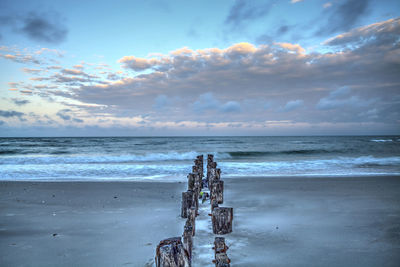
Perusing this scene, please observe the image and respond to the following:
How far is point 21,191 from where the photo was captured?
28.8 ft

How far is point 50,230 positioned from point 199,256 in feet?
11.0

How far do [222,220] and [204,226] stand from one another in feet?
2.41

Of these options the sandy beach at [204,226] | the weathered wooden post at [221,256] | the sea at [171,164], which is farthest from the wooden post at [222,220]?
the sea at [171,164]

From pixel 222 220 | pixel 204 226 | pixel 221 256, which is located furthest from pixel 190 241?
pixel 204 226

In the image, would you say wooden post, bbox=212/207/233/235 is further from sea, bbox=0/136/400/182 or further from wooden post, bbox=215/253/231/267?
sea, bbox=0/136/400/182

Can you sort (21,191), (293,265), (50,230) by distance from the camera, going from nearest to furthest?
1. (293,265)
2. (50,230)
3. (21,191)

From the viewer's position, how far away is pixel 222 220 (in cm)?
423

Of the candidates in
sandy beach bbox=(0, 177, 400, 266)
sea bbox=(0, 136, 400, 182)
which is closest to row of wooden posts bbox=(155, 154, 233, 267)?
sandy beach bbox=(0, 177, 400, 266)

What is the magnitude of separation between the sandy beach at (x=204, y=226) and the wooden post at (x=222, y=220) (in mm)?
185

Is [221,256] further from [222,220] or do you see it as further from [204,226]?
[204,226]

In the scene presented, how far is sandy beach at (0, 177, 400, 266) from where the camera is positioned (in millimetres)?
3809

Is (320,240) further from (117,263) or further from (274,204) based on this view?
(117,263)

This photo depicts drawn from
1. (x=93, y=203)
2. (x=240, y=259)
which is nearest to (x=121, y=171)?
(x=93, y=203)

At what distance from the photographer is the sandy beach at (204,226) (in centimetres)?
381
